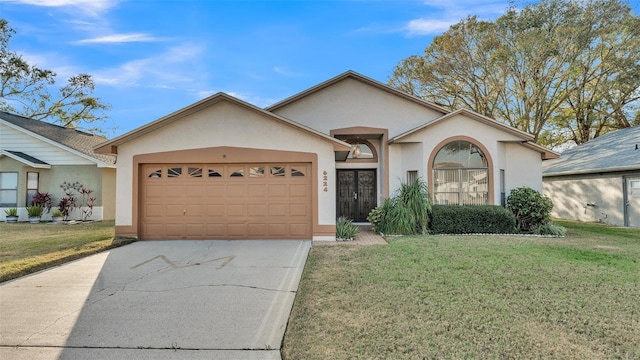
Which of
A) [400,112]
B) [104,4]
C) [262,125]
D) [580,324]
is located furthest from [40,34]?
[580,324]

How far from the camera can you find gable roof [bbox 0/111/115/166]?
1652 cm

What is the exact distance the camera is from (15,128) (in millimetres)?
16703

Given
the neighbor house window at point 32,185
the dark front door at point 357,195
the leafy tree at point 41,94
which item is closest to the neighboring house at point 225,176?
the dark front door at point 357,195

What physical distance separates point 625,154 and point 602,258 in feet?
37.0

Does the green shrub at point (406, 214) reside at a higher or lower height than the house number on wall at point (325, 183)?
lower

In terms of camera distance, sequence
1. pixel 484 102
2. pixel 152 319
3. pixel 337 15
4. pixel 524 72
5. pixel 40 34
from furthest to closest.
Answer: pixel 484 102 < pixel 524 72 < pixel 40 34 < pixel 337 15 < pixel 152 319

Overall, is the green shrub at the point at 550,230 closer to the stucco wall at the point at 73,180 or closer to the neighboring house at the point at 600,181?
the neighboring house at the point at 600,181

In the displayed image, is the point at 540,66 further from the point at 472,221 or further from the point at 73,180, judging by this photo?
the point at 73,180

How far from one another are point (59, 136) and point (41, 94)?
13409 mm

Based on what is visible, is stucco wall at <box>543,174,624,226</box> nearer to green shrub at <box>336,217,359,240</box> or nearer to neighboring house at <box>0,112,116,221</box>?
green shrub at <box>336,217,359,240</box>

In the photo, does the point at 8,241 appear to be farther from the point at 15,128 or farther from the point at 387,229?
the point at 387,229

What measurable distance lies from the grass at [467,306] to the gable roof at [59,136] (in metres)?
14.8

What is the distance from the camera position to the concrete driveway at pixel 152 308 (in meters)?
3.73

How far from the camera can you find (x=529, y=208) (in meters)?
12.3
